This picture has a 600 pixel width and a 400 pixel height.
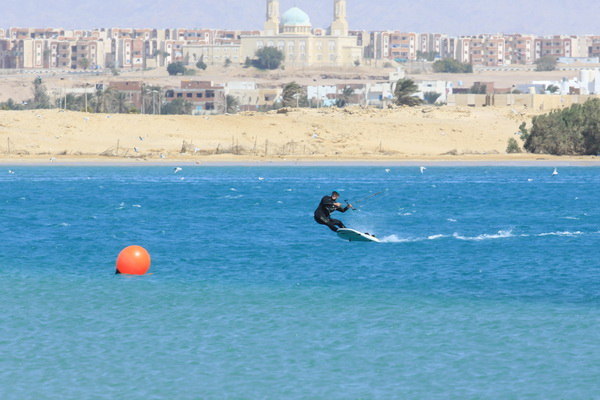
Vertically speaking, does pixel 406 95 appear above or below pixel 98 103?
above

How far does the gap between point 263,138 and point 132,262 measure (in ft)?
263

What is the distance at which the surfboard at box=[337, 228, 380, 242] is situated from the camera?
3856cm

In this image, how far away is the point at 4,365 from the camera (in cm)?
2202

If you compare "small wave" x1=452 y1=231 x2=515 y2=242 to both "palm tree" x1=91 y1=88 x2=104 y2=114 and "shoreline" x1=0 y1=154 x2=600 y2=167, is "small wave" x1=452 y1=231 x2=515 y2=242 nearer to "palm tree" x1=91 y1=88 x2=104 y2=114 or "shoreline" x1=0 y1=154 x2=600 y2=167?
"shoreline" x1=0 y1=154 x2=600 y2=167

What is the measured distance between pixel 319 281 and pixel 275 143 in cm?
7867

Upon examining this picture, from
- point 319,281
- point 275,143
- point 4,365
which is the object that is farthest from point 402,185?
point 4,365

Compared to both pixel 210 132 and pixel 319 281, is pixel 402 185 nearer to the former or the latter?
pixel 210 132

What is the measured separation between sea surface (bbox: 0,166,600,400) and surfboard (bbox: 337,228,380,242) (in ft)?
1.22

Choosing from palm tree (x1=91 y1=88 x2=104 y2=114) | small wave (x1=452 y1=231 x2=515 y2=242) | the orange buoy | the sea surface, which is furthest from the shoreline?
palm tree (x1=91 y1=88 x2=104 y2=114)

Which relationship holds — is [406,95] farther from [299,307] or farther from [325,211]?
[299,307]

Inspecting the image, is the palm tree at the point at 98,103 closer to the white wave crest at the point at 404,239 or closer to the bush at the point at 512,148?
the bush at the point at 512,148

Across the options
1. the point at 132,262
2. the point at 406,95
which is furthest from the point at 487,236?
the point at 406,95

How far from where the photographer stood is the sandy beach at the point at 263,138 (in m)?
101

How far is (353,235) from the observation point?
3953cm
